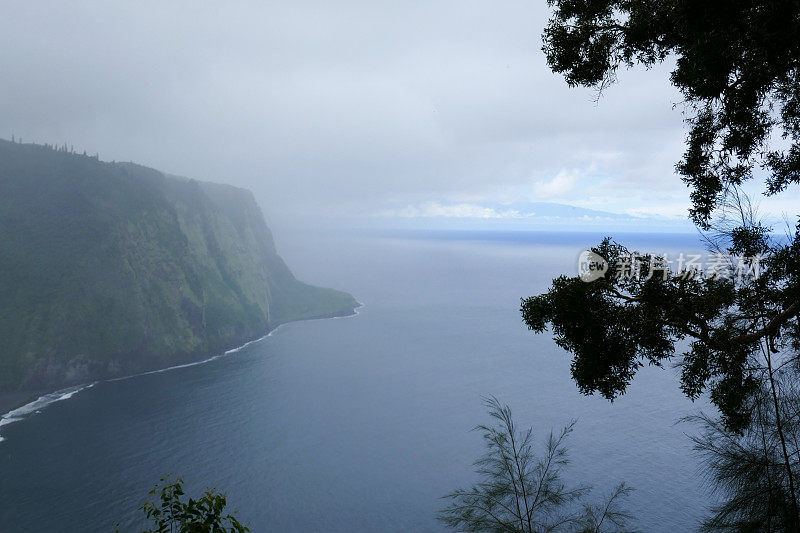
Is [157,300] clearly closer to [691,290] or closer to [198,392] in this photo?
[198,392]

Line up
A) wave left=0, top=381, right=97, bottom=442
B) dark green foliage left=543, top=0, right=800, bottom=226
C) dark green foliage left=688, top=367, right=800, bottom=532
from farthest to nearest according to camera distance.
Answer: wave left=0, top=381, right=97, bottom=442 → dark green foliage left=688, top=367, right=800, bottom=532 → dark green foliage left=543, top=0, right=800, bottom=226

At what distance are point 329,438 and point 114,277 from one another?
2840 inches

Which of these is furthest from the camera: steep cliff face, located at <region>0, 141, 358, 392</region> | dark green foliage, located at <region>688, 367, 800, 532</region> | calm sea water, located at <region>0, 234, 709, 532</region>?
steep cliff face, located at <region>0, 141, 358, 392</region>

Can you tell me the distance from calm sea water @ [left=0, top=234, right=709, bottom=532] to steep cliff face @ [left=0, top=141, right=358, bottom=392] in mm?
11184

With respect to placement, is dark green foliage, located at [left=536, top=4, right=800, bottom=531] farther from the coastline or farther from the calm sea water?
the coastline

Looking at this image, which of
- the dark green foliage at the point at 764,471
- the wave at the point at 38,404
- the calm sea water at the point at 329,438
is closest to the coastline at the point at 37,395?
the wave at the point at 38,404

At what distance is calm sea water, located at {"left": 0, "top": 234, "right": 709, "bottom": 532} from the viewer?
55469 mm

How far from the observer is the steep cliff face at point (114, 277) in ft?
322

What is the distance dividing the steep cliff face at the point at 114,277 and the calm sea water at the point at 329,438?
11184 millimetres

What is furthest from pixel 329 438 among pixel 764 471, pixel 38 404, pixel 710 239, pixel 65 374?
pixel 710 239

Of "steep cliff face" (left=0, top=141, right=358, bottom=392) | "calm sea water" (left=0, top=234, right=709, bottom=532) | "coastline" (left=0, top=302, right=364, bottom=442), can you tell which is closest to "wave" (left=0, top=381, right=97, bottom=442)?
"coastline" (left=0, top=302, right=364, bottom=442)

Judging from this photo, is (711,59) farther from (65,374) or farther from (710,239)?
(65,374)

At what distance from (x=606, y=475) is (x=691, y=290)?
59.9m

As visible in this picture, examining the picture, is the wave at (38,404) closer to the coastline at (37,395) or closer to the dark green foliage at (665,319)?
the coastline at (37,395)
